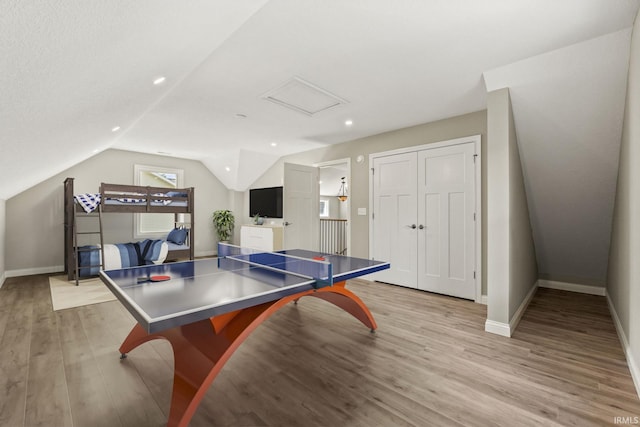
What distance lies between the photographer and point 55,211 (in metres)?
5.25

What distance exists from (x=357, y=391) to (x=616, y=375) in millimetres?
1837

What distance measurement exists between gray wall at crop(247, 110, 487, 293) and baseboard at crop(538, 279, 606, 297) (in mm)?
1603

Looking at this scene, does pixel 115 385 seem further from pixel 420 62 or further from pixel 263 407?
pixel 420 62

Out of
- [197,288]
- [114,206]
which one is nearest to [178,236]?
[114,206]

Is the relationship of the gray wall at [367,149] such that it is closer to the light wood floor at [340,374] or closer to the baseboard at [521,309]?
the baseboard at [521,309]

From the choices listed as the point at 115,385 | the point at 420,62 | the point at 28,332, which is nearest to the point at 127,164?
the point at 28,332

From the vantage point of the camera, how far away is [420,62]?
2.49 meters

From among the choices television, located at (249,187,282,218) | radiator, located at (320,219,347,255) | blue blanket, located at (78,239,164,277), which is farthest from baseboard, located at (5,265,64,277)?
radiator, located at (320,219,347,255)

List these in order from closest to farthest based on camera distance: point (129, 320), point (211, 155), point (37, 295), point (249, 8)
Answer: point (249, 8)
point (129, 320)
point (37, 295)
point (211, 155)

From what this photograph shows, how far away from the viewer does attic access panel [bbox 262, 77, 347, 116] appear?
2958 millimetres

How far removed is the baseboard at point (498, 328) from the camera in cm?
261

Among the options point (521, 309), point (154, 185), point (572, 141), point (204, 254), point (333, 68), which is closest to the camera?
point (333, 68)

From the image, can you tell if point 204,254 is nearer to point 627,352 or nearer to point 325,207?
point 325,207

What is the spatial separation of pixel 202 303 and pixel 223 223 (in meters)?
6.12
